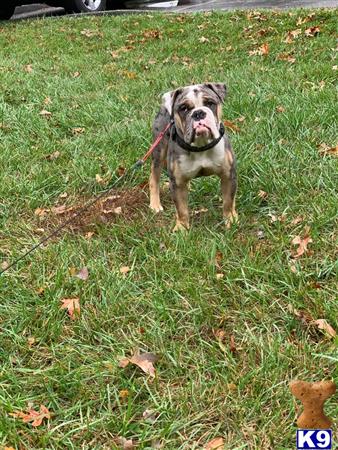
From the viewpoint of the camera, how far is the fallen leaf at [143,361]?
8.39ft

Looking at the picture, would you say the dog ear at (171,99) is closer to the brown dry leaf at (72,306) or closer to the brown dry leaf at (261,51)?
the brown dry leaf at (72,306)

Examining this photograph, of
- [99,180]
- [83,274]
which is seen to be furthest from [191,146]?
[99,180]

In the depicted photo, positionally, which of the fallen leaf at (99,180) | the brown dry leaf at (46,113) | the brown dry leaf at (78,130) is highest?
the fallen leaf at (99,180)

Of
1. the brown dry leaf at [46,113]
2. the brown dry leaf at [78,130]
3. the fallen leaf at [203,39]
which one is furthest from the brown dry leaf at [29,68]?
the brown dry leaf at [78,130]

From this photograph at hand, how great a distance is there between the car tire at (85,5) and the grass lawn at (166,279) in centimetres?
830

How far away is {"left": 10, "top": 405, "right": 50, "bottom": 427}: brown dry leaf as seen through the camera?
91.9 inches

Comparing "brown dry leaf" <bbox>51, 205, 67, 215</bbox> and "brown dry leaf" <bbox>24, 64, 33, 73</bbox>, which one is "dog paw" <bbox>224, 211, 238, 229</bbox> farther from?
"brown dry leaf" <bbox>24, 64, 33, 73</bbox>

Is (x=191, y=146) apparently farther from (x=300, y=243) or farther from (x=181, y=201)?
(x=300, y=243)

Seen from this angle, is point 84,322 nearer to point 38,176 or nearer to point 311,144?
point 38,176

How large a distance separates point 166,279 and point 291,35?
614cm

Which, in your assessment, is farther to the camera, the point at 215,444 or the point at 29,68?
the point at 29,68

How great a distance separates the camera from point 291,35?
8.21m

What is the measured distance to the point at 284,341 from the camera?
262cm

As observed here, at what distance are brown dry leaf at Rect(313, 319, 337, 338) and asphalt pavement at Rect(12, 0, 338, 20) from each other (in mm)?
10410
